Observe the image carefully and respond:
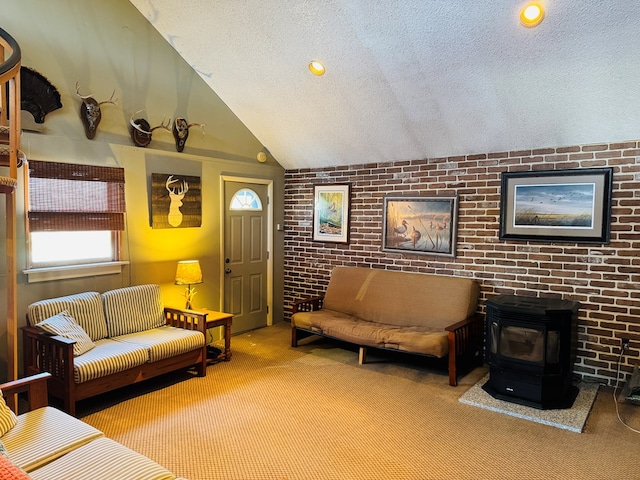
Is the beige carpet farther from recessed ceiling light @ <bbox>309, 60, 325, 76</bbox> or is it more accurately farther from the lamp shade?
recessed ceiling light @ <bbox>309, 60, 325, 76</bbox>

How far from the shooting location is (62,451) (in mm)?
2188

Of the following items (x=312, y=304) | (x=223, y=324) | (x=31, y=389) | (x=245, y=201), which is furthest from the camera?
(x=245, y=201)

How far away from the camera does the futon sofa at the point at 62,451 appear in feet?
6.55

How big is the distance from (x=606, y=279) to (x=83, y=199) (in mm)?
4788

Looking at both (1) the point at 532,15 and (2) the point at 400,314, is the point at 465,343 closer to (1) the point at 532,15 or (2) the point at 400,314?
(2) the point at 400,314

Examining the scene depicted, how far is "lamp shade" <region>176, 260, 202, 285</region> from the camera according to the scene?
466 centimetres

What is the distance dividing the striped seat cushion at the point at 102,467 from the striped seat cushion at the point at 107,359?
1256 mm

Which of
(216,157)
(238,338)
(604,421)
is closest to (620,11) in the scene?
(604,421)

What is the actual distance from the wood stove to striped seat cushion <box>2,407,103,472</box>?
3.08 meters

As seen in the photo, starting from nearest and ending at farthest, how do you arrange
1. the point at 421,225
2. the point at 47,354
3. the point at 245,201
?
the point at 47,354, the point at 421,225, the point at 245,201

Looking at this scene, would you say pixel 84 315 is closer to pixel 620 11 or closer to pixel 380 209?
pixel 380 209

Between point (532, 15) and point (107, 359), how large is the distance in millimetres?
3995

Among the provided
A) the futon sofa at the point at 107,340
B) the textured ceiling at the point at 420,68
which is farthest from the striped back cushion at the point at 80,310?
the textured ceiling at the point at 420,68

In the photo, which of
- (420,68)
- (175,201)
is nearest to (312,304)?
(175,201)
